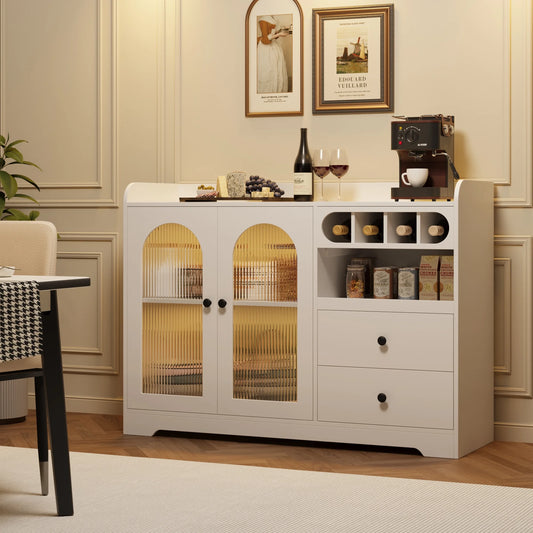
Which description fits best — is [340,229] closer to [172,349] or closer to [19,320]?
[172,349]

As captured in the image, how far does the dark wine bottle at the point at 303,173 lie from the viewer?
4.03 metres

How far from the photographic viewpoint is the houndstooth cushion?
103 inches

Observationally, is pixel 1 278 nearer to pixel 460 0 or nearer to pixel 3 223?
pixel 3 223

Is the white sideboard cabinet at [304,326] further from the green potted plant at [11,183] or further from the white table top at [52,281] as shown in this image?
the white table top at [52,281]

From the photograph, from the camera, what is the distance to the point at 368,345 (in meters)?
3.76

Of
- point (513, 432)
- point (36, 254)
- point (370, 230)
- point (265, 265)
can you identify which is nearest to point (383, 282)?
point (370, 230)

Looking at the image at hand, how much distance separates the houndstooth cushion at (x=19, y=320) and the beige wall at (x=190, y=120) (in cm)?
193

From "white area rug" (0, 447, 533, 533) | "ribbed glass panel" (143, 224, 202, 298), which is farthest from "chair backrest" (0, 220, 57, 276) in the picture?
"ribbed glass panel" (143, 224, 202, 298)

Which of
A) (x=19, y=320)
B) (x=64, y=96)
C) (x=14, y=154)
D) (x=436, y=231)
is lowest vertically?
(x=19, y=320)

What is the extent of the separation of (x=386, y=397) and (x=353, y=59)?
160cm

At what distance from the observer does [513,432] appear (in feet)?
13.2

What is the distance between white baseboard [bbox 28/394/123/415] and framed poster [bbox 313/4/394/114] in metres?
1.82

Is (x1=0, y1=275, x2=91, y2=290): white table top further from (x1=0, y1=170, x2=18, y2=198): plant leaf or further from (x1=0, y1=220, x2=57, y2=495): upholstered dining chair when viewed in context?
(x1=0, y1=170, x2=18, y2=198): plant leaf

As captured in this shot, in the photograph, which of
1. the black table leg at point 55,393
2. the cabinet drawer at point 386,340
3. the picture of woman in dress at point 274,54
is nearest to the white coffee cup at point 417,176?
the cabinet drawer at point 386,340
